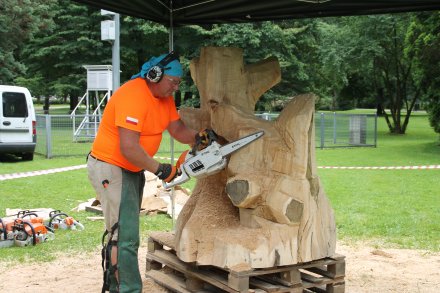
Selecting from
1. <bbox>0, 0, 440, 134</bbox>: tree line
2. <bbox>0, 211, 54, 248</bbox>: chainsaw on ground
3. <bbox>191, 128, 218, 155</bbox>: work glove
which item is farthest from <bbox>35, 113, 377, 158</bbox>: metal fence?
<bbox>191, 128, 218, 155</bbox>: work glove

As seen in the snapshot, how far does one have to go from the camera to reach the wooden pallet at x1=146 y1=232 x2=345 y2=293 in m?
3.75

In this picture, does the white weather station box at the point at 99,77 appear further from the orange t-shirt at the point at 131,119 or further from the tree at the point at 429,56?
the orange t-shirt at the point at 131,119

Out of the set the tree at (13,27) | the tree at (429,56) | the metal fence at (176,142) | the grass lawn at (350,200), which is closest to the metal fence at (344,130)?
the metal fence at (176,142)

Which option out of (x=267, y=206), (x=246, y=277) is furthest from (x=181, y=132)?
(x=246, y=277)

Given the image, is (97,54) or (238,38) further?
(97,54)

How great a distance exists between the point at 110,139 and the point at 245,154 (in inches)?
39.0

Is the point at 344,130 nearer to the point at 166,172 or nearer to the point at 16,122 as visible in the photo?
Result: the point at 16,122

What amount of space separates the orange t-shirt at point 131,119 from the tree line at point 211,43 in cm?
1716

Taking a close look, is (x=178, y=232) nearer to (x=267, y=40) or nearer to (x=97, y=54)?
(x=267, y=40)

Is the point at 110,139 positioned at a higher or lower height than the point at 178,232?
higher

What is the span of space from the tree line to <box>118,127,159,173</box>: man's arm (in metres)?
17.4

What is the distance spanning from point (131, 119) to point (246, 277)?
1331 millimetres

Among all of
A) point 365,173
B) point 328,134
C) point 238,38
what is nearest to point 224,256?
point 365,173

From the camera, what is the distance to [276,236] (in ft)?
12.4
